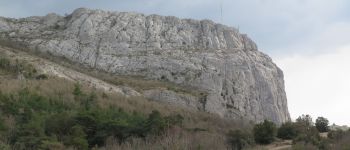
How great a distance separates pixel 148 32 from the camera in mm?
135500

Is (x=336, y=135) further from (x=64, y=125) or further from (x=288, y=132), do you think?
(x=64, y=125)

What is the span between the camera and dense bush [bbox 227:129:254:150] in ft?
216

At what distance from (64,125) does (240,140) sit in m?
23.6

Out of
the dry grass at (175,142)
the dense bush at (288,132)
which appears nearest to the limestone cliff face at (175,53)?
the dense bush at (288,132)

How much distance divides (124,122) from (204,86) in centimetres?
3976

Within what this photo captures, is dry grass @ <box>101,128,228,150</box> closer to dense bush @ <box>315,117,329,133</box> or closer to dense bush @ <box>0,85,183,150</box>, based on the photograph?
dense bush @ <box>0,85,183,150</box>

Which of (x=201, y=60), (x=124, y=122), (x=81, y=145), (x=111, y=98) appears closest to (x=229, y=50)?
(x=201, y=60)

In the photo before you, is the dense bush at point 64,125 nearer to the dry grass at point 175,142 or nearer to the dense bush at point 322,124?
the dry grass at point 175,142


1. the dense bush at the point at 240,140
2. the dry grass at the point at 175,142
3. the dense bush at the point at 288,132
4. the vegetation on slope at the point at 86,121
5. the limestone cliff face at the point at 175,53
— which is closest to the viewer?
the dry grass at the point at 175,142

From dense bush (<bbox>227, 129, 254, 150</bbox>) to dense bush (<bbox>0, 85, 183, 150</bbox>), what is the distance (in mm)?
10133

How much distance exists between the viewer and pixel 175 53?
4892 inches

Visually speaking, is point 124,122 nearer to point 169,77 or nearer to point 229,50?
point 169,77

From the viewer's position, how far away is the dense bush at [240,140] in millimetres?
65875

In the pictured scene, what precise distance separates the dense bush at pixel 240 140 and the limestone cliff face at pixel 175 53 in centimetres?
3663
